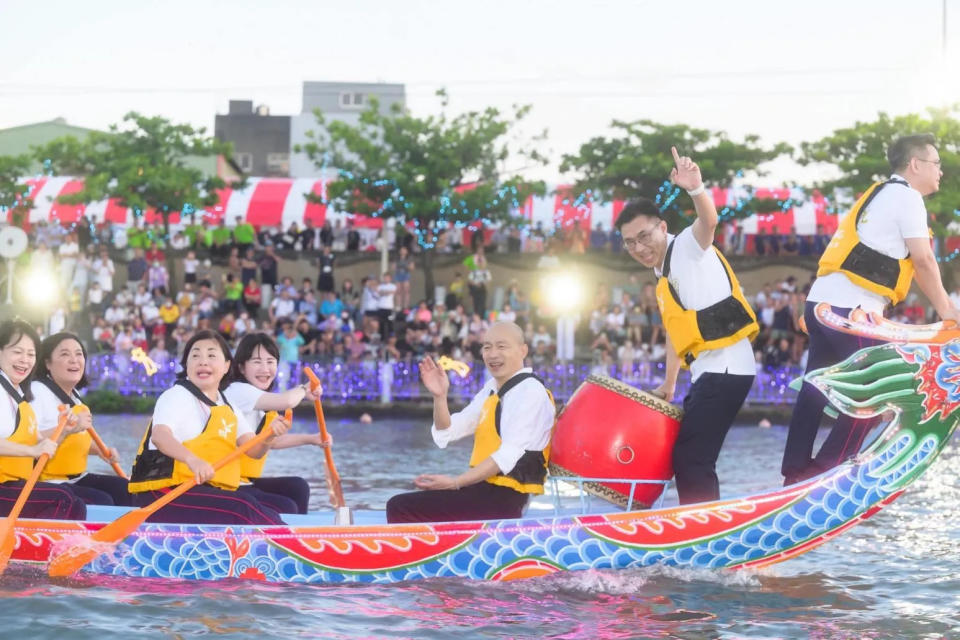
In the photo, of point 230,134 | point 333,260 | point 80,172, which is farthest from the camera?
point 230,134

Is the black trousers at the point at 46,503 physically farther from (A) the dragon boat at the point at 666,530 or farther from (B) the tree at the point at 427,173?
(B) the tree at the point at 427,173

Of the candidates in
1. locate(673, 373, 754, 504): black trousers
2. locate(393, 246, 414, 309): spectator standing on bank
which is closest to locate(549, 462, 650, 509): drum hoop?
locate(673, 373, 754, 504): black trousers

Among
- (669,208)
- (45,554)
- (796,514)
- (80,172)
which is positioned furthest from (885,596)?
(80,172)

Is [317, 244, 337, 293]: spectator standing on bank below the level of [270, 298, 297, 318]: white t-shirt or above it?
above

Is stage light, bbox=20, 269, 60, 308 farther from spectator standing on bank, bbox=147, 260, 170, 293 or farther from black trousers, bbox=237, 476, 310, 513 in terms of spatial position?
black trousers, bbox=237, 476, 310, 513

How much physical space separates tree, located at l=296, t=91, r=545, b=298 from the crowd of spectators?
2.73ft

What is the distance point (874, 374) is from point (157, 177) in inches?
1001

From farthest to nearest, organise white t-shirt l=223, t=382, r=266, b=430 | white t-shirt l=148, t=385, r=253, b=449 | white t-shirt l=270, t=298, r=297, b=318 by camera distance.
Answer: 1. white t-shirt l=270, t=298, r=297, b=318
2. white t-shirt l=223, t=382, r=266, b=430
3. white t-shirt l=148, t=385, r=253, b=449

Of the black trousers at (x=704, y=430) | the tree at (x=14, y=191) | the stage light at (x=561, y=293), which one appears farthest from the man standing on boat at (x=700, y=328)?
the tree at (x=14, y=191)

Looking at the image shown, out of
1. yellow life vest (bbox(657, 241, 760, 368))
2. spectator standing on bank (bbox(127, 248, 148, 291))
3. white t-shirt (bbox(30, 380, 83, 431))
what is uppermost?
spectator standing on bank (bbox(127, 248, 148, 291))

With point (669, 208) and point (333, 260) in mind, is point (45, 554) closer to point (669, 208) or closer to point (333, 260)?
point (333, 260)

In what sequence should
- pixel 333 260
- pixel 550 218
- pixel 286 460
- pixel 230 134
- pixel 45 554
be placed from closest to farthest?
pixel 45 554
pixel 286 460
pixel 333 260
pixel 550 218
pixel 230 134

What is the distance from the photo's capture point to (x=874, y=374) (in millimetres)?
6543

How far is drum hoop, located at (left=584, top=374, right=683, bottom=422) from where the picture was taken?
6734mm
